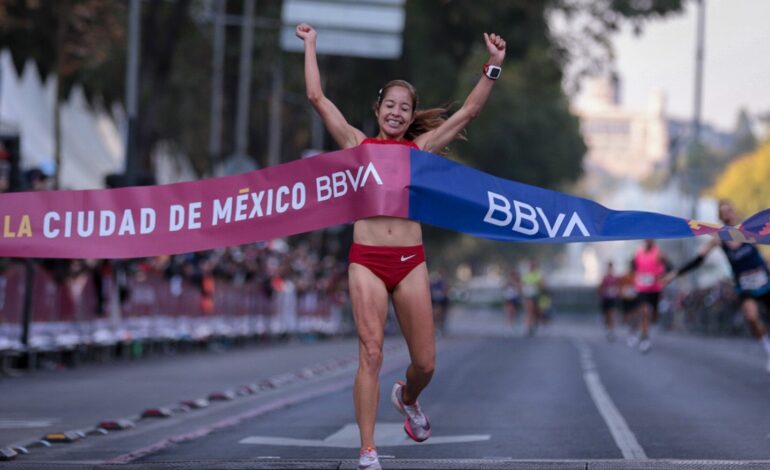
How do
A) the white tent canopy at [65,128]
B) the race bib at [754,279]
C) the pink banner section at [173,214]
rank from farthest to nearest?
the white tent canopy at [65,128] → the race bib at [754,279] → the pink banner section at [173,214]

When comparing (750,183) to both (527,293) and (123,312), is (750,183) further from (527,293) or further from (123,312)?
(123,312)

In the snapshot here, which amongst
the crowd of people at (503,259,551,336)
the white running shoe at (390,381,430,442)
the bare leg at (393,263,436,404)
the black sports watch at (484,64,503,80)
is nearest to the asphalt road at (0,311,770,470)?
the white running shoe at (390,381,430,442)

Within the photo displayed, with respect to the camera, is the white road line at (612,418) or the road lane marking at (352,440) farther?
the road lane marking at (352,440)

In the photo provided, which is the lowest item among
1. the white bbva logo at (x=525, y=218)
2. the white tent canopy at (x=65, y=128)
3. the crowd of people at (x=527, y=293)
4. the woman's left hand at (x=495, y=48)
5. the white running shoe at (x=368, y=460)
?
the white running shoe at (x=368, y=460)

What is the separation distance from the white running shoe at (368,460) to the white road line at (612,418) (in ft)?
7.53

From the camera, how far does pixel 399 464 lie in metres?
10.1

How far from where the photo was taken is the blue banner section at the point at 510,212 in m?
9.87

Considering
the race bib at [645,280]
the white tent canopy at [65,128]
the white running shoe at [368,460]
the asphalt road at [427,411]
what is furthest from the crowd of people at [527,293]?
the white running shoe at [368,460]

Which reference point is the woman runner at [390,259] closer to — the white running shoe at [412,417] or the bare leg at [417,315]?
the bare leg at [417,315]

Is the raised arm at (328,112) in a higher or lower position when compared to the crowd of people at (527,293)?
lower

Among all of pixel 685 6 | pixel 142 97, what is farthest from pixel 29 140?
pixel 685 6

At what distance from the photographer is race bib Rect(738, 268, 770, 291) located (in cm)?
1959

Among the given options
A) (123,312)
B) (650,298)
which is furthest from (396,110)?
(650,298)

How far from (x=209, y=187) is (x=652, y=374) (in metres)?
13.8
